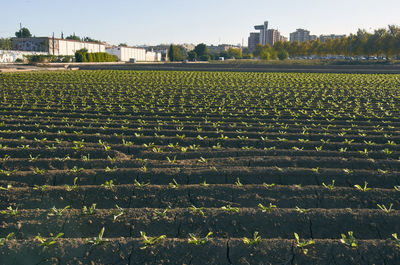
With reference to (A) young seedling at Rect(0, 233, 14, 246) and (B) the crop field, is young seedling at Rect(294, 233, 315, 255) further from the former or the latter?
(A) young seedling at Rect(0, 233, 14, 246)

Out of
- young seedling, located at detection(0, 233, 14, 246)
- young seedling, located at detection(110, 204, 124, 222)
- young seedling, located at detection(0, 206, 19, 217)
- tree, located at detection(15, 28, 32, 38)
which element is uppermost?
tree, located at detection(15, 28, 32, 38)

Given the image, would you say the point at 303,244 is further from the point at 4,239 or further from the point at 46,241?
the point at 4,239

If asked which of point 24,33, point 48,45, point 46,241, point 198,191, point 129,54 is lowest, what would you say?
point 46,241

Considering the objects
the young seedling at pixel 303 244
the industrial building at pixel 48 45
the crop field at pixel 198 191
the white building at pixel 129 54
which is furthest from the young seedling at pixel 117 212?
the white building at pixel 129 54

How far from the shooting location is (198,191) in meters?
5.49

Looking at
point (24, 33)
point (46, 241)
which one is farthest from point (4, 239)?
point (24, 33)

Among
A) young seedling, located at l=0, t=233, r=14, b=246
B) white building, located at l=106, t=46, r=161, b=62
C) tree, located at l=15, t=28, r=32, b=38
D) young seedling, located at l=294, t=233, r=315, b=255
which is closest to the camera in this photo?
young seedling, located at l=294, t=233, r=315, b=255

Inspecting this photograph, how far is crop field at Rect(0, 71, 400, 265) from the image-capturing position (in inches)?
152

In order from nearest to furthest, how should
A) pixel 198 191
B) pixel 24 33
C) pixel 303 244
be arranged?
pixel 303 244
pixel 198 191
pixel 24 33

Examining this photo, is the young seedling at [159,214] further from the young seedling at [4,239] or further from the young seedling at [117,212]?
the young seedling at [4,239]

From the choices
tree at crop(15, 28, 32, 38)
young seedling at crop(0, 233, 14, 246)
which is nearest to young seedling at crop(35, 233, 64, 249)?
young seedling at crop(0, 233, 14, 246)

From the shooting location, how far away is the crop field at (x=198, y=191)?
3.86m

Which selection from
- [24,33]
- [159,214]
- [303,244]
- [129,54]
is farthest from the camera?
[24,33]

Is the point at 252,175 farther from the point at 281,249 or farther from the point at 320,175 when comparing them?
the point at 281,249
